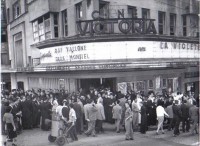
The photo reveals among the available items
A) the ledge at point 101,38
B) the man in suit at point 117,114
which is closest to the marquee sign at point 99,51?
the ledge at point 101,38

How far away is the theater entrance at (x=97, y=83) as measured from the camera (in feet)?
34.6

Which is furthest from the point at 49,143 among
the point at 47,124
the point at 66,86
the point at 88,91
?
the point at 88,91

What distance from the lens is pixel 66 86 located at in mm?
9578

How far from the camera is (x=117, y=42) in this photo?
1156 centimetres

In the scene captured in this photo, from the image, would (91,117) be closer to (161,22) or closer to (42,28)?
(42,28)

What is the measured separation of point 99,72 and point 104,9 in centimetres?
246

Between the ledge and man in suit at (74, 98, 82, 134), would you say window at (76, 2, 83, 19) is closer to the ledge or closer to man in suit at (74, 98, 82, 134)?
the ledge

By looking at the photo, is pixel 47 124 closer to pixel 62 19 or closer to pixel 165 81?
pixel 62 19

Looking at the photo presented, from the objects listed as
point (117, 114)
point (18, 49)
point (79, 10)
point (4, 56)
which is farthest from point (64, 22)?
point (4, 56)

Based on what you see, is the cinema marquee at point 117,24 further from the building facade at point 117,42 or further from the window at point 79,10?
the window at point 79,10

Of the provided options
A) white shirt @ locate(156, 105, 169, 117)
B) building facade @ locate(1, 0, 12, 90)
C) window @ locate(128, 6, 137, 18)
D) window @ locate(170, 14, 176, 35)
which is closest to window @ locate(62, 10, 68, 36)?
window @ locate(128, 6, 137, 18)

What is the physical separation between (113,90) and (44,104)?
3219mm

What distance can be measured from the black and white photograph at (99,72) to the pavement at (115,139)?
0.03 meters

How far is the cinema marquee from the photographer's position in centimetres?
1071
